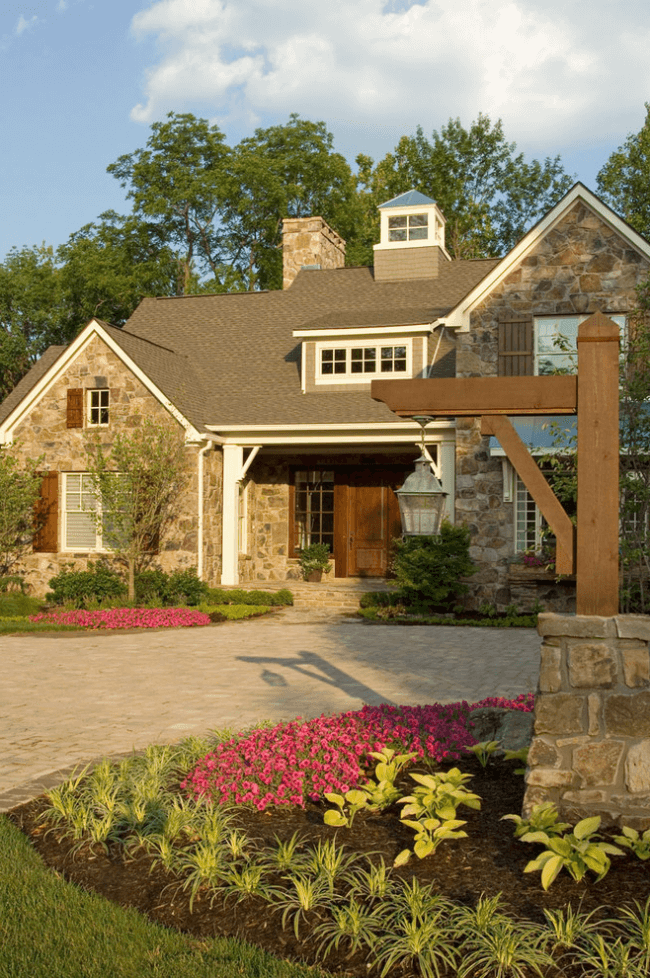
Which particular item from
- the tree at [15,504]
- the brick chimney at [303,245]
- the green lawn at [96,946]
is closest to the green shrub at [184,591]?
the tree at [15,504]

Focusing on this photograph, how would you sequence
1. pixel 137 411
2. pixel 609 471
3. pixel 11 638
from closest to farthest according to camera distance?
pixel 609 471, pixel 11 638, pixel 137 411

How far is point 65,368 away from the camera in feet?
59.9

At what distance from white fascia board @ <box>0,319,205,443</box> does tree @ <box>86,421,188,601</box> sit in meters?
0.36

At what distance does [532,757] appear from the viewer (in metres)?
4.77

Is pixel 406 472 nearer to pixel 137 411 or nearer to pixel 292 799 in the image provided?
pixel 137 411

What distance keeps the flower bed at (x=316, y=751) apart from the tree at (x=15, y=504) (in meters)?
12.3

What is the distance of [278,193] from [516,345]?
58.7 ft

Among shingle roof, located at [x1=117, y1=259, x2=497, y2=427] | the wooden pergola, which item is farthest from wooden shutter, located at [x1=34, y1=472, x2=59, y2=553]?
the wooden pergola

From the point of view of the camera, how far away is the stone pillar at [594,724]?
4664mm

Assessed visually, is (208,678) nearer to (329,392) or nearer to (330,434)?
(330,434)

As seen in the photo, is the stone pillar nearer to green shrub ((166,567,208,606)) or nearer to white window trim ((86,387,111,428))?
green shrub ((166,567,208,606))

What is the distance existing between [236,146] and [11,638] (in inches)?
961

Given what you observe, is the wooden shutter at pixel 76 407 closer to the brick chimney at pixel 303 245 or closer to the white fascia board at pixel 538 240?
the brick chimney at pixel 303 245

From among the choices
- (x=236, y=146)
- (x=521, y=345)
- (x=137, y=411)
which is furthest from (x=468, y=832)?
(x=236, y=146)
